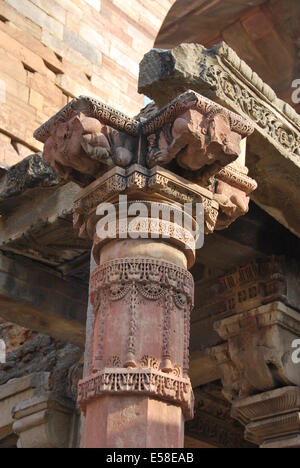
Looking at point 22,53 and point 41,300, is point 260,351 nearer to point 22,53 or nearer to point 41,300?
point 41,300

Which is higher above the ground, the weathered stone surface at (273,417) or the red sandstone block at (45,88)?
the red sandstone block at (45,88)

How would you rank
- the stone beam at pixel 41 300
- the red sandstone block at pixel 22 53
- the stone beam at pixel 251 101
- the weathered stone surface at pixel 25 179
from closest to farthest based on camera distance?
the stone beam at pixel 251 101, the weathered stone surface at pixel 25 179, the stone beam at pixel 41 300, the red sandstone block at pixel 22 53

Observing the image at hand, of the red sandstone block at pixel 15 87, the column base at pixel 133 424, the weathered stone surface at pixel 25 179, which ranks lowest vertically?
the column base at pixel 133 424

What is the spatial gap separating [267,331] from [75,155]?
110 inches

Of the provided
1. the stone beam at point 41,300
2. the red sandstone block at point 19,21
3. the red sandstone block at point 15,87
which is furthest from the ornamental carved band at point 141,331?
the red sandstone block at point 19,21

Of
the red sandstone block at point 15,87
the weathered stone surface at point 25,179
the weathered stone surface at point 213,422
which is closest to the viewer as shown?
the weathered stone surface at point 25,179

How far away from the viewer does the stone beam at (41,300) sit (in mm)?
7168

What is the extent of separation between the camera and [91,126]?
4785mm

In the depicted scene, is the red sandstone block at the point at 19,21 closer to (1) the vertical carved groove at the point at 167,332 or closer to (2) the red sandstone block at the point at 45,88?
(2) the red sandstone block at the point at 45,88

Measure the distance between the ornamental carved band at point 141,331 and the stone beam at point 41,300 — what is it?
2.56 metres

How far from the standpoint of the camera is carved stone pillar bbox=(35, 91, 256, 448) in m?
4.25

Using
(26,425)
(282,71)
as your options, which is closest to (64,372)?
(26,425)

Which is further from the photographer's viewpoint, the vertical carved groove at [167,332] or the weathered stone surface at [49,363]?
the weathered stone surface at [49,363]
